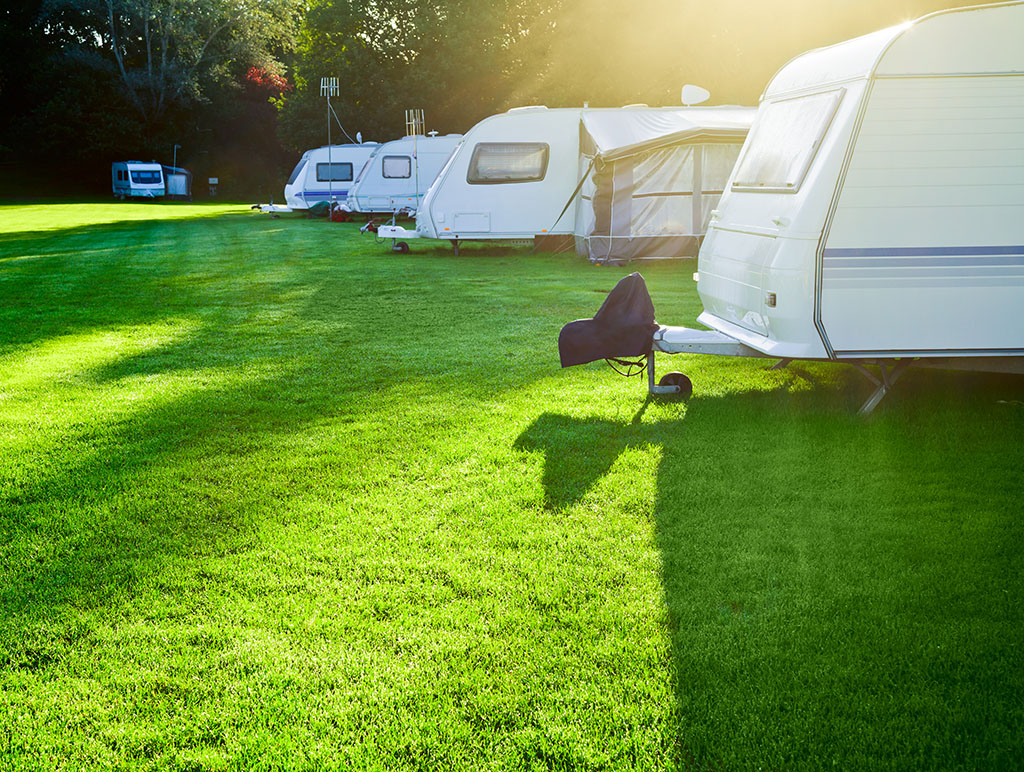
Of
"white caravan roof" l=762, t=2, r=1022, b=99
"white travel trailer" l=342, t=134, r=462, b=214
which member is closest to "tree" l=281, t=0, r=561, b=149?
"white travel trailer" l=342, t=134, r=462, b=214

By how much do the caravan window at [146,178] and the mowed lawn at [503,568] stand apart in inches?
1448

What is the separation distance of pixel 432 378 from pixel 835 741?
4.35 m

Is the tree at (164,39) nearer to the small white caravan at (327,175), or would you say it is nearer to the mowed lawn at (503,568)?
the small white caravan at (327,175)

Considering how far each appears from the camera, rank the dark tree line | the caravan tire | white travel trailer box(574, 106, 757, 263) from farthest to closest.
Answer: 1. the dark tree line
2. white travel trailer box(574, 106, 757, 263)
3. the caravan tire

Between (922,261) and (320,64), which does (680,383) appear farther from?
(320,64)

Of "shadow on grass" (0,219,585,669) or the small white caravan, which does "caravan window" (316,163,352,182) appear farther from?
"shadow on grass" (0,219,585,669)

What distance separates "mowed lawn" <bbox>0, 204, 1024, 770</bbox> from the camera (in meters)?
2.48

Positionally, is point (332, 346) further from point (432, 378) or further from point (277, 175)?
point (277, 175)

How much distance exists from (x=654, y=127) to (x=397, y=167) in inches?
487

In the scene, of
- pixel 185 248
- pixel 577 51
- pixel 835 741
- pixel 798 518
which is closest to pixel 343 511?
pixel 798 518

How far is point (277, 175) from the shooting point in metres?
48.1

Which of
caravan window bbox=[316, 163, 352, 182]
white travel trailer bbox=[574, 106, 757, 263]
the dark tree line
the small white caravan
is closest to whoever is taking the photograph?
white travel trailer bbox=[574, 106, 757, 263]

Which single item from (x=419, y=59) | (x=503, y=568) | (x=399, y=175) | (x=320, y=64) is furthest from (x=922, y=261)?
(x=320, y=64)

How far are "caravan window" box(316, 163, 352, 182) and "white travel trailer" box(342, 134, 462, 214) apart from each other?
3.84m
